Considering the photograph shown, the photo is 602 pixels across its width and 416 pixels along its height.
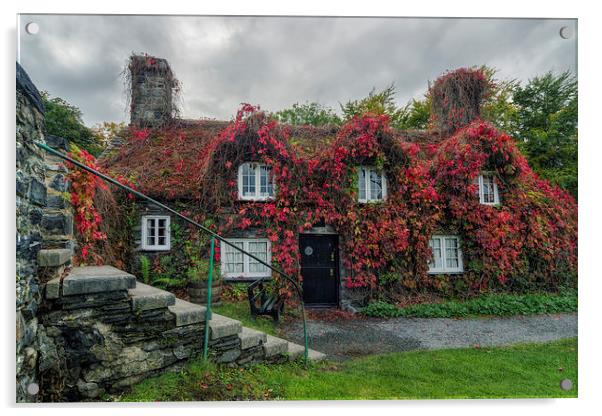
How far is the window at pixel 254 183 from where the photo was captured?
243 inches

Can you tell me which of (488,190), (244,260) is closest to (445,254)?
(488,190)

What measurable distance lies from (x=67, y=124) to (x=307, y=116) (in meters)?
3.50

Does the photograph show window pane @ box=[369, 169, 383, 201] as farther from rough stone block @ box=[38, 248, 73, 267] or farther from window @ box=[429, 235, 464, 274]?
rough stone block @ box=[38, 248, 73, 267]

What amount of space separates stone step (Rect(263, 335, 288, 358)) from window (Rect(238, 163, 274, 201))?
10.4ft

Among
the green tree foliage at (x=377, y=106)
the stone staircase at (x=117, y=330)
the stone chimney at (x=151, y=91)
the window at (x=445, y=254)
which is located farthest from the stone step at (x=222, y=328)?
the window at (x=445, y=254)

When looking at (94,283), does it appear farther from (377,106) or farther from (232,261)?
(377,106)

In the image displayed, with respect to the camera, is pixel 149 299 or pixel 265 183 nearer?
pixel 149 299

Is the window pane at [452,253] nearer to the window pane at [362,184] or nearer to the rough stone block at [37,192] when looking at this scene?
the window pane at [362,184]

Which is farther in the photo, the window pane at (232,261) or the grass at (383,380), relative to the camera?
the window pane at (232,261)

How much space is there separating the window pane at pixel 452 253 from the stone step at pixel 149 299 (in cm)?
583

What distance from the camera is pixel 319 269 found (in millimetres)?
6043

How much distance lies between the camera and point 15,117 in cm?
239
